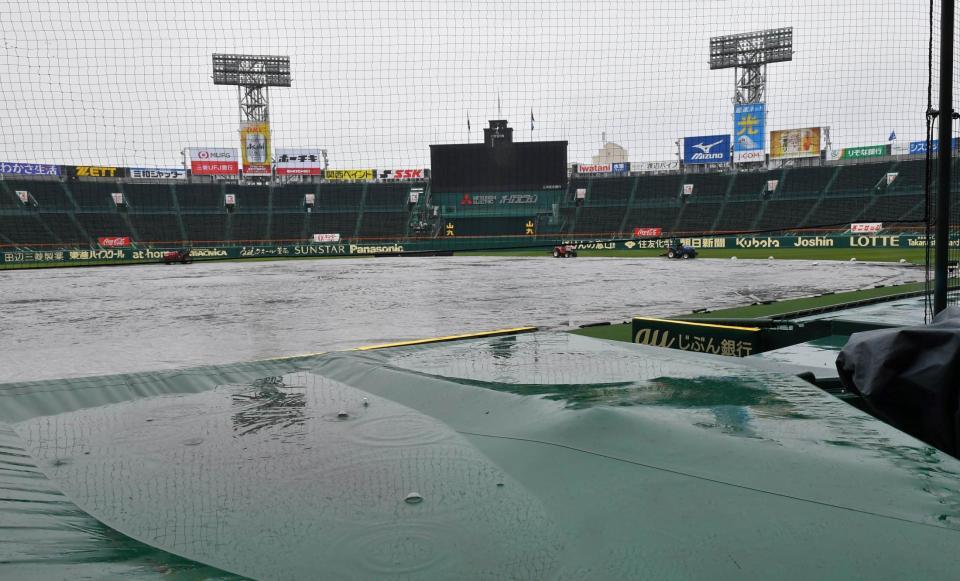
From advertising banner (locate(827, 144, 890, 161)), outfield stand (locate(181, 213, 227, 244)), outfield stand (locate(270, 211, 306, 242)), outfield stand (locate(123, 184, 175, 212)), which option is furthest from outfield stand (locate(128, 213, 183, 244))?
advertising banner (locate(827, 144, 890, 161))

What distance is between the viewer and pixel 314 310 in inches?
462

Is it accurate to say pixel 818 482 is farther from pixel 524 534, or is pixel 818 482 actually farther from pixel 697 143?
pixel 697 143

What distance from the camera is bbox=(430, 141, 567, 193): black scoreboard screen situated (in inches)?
1692

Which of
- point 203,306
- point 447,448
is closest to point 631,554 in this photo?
point 447,448

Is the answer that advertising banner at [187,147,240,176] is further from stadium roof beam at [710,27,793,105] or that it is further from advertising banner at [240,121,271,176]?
stadium roof beam at [710,27,793,105]

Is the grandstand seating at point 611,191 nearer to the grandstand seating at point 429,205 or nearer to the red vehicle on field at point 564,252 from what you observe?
the grandstand seating at point 429,205

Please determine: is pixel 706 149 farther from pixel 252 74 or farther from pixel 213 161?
pixel 213 161

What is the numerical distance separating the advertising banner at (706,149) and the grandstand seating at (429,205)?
5.27ft

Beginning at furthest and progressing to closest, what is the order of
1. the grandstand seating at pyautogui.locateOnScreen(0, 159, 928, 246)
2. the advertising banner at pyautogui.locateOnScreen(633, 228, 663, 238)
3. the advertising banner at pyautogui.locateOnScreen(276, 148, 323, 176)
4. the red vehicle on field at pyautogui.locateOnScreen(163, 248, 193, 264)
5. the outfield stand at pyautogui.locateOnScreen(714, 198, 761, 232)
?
1. the advertising banner at pyautogui.locateOnScreen(276, 148, 323, 176)
2. the advertising banner at pyautogui.locateOnScreen(633, 228, 663, 238)
3. the outfield stand at pyautogui.locateOnScreen(714, 198, 761, 232)
4. the grandstand seating at pyautogui.locateOnScreen(0, 159, 928, 246)
5. the red vehicle on field at pyautogui.locateOnScreen(163, 248, 193, 264)

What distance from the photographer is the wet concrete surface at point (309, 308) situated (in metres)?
7.70

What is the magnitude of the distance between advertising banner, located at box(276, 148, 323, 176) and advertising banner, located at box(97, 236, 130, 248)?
16.2m

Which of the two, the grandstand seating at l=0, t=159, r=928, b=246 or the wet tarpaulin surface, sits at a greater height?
the grandstand seating at l=0, t=159, r=928, b=246

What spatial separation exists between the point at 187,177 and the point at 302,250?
1737cm

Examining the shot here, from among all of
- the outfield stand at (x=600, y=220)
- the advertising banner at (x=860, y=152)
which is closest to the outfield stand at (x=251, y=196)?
the outfield stand at (x=600, y=220)
